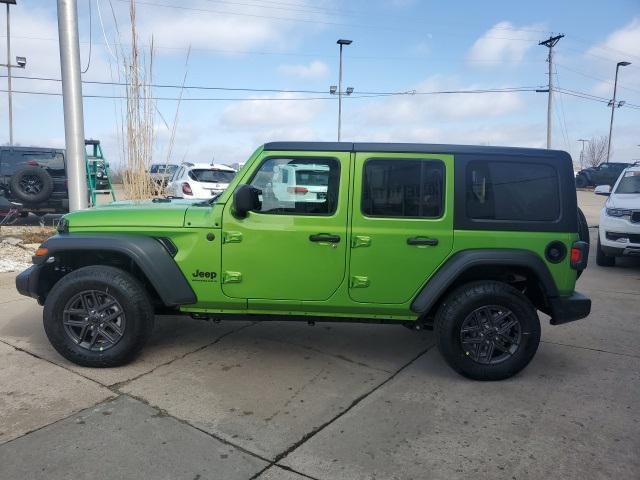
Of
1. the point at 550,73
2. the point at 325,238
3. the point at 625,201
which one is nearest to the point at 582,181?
the point at 550,73

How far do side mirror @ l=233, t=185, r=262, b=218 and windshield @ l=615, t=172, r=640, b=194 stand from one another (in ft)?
24.7

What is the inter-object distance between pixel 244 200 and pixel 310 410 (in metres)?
1.47

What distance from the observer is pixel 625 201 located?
8188 mm

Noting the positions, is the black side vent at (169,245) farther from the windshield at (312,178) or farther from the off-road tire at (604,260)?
the off-road tire at (604,260)

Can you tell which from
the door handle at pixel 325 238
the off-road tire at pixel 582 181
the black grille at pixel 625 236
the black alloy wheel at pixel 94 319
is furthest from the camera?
the off-road tire at pixel 582 181

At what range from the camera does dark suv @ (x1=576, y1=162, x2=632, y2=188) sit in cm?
3180

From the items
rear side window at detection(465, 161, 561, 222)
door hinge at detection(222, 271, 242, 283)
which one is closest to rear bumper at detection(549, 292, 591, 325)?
rear side window at detection(465, 161, 561, 222)

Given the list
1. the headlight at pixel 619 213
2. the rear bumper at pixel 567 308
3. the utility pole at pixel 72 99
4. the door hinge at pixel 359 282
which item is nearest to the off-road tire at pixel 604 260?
the headlight at pixel 619 213

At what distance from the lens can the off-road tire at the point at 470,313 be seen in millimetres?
3766

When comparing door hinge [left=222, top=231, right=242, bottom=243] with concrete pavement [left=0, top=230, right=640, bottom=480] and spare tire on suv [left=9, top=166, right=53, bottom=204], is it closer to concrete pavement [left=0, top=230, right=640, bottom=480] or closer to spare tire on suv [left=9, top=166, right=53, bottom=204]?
concrete pavement [left=0, top=230, right=640, bottom=480]

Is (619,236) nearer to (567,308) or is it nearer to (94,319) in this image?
(567,308)

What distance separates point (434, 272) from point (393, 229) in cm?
43

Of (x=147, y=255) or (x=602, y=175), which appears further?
(x=602, y=175)

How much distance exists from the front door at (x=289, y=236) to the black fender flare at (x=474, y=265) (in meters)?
0.64
